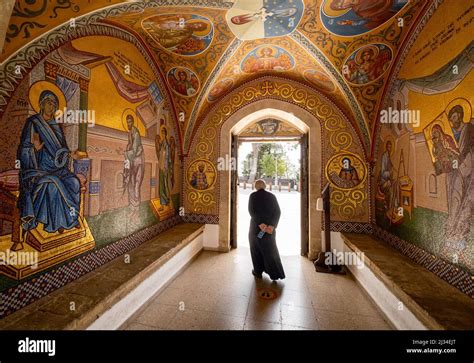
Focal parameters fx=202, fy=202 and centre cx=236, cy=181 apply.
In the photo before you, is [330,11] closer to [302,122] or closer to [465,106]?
[465,106]

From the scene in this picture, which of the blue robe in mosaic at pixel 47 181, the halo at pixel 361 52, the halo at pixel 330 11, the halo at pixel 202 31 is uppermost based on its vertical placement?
the halo at pixel 202 31

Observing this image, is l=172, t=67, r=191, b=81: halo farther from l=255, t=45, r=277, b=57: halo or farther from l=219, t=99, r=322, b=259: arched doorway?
l=255, t=45, r=277, b=57: halo

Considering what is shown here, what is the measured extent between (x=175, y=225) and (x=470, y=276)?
5080 mm

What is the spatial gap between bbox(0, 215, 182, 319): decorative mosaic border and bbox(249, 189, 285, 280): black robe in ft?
7.18

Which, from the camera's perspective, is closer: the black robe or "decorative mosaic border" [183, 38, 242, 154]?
the black robe

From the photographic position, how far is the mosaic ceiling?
2.38 m

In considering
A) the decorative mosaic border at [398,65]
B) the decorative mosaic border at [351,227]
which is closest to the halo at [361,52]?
the decorative mosaic border at [398,65]

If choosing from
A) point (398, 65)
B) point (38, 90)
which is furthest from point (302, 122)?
point (38, 90)

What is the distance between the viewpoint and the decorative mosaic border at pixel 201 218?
5488 millimetres

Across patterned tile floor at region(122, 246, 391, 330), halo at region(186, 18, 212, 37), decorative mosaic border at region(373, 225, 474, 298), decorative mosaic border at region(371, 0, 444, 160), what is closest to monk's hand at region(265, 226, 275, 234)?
patterned tile floor at region(122, 246, 391, 330)

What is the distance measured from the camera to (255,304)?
3047 mm

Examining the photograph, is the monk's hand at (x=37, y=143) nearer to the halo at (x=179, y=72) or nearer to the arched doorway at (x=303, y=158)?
the halo at (x=179, y=72)

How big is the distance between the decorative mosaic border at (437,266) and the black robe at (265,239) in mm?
2058

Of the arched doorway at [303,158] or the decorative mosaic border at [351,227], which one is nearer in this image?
the decorative mosaic border at [351,227]
